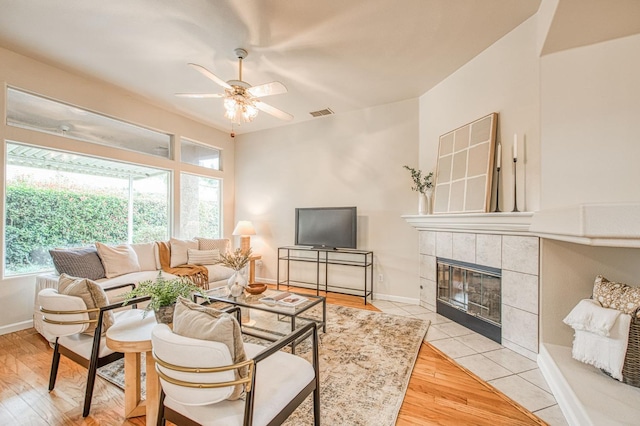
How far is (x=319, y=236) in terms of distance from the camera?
15.1ft

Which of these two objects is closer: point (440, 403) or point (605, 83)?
point (440, 403)

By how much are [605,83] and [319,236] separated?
361 cm

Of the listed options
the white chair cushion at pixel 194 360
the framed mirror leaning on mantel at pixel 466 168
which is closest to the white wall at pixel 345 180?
the framed mirror leaning on mantel at pixel 466 168

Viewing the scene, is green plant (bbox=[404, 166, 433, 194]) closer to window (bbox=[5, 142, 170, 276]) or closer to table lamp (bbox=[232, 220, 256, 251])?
table lamp (bbox=[232, 220, 256, 251])

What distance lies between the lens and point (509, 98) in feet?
8.90

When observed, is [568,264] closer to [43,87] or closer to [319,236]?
[319,236]

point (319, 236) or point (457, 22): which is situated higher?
point (457, 22)

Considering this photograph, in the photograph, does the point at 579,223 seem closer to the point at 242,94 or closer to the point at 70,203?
the point at 242,94

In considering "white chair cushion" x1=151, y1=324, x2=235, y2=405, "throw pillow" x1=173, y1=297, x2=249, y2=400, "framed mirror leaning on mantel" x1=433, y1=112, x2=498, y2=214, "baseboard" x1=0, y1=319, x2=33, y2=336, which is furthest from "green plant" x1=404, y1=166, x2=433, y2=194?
"baseboard" x1=0, y1=319, x2=33, y2=336

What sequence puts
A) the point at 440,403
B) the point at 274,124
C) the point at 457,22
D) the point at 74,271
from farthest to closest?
the point at 274,124 → the point at 74,271 → the point at 457,22 → the point at 440,403

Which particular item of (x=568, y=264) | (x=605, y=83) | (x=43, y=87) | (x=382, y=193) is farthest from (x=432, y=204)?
(x=43, y=87)

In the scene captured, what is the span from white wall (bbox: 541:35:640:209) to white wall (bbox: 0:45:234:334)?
506 cm

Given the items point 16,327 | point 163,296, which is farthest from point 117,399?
point 16,327

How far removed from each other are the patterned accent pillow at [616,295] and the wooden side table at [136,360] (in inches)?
119
